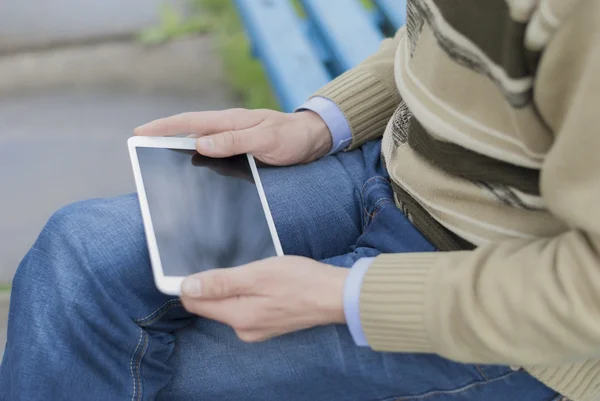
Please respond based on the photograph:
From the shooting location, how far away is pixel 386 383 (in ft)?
3.13

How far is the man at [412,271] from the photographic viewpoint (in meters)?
0.75

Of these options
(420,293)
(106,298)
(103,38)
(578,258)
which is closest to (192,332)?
(106,298)

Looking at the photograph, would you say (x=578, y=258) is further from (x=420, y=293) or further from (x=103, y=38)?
(x=103, y=38)

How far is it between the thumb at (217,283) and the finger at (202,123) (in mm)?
340

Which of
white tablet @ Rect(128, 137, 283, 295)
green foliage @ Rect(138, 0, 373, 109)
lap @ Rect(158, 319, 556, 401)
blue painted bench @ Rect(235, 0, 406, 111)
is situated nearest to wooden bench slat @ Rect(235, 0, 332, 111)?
blue painted bench @ Rect(235, 0, 406, 111)

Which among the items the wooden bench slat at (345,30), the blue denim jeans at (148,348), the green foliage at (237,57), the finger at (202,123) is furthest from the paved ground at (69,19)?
the blue denim jeans at (148,348)

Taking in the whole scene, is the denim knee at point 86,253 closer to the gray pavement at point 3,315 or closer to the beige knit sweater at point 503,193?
the beige knit sweater at point 503,193

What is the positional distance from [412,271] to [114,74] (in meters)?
1.78

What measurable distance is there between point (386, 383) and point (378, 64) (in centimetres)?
59

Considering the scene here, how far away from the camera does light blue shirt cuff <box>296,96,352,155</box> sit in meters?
1.24

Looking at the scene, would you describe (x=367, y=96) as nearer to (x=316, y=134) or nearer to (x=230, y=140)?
(x=316, y=134)

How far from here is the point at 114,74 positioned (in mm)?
2385

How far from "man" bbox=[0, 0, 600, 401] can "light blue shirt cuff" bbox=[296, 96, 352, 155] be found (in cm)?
11

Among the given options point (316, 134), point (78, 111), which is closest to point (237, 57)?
point (78, 111)
